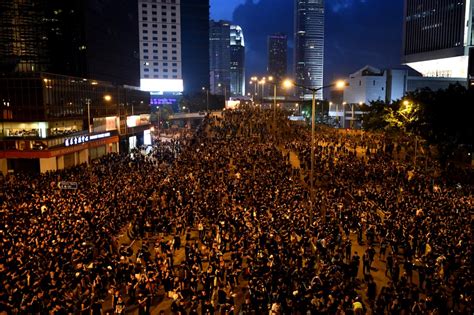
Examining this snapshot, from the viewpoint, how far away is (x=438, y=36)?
299 feet

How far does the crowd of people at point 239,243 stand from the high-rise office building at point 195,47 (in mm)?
121841

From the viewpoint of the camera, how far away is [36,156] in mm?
38156

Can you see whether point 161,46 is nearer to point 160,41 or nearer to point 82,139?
point 160,41

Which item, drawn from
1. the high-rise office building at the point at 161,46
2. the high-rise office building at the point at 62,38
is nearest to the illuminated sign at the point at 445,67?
the high-rise office building at the point at 161,46

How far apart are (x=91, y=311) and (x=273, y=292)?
17.4 feet

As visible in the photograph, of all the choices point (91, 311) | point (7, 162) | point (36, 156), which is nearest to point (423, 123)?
point (91, 311)

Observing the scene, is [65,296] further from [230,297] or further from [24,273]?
[230,297]

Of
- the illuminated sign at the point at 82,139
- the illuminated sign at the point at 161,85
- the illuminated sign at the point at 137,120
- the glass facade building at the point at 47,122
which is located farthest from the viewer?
the illuminated sign at the point at 161,85

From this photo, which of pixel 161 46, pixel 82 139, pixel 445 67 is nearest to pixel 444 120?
pixel 82 139

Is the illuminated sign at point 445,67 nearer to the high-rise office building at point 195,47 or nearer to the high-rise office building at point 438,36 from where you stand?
the high-rise office building at point 438,36

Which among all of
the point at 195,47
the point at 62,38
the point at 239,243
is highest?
the point at 195,47

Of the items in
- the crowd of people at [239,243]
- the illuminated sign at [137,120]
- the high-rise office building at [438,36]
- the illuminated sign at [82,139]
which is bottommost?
the crowd of people at [239,243]

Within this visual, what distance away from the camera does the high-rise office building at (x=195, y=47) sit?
14700 cm

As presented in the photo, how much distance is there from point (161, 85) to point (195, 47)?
3809 centimetres
